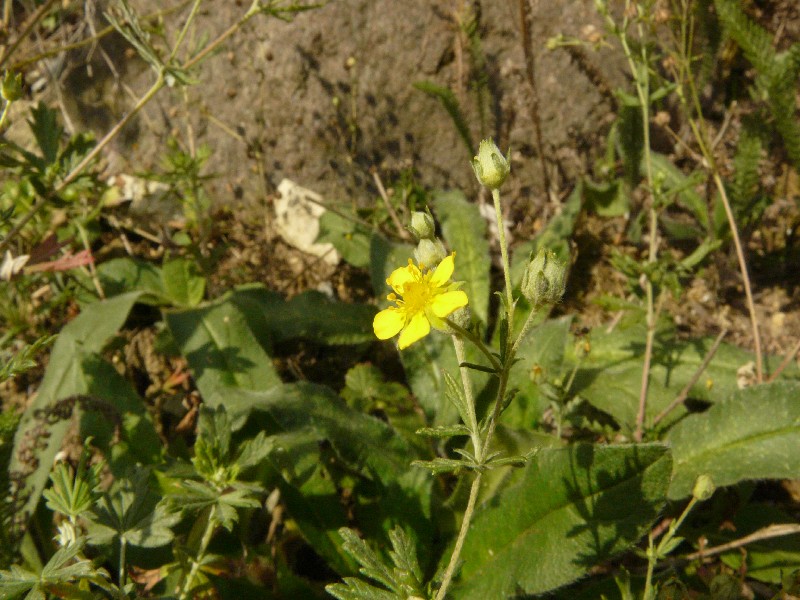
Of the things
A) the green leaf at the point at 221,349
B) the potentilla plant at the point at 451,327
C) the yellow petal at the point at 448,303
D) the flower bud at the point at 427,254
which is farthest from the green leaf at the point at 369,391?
the yellow petal at the point at 448,303

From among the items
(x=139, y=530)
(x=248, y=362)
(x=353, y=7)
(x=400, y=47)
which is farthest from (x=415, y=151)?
(x=139, y=530)

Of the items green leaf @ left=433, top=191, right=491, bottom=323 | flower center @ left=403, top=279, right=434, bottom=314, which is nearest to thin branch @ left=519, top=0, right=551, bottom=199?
green leaf @ left=433, top=191, right=491, bottom=323

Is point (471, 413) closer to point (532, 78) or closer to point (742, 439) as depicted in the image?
point (742, 439)

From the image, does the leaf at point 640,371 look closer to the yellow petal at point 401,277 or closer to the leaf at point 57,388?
the yellow petal at point 401,277

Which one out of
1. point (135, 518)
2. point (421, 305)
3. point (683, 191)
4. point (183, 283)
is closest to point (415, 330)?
point (421, 305)

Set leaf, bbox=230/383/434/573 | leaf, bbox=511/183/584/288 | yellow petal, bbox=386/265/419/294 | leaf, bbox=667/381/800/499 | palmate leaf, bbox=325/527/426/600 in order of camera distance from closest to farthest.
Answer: palmate leaf, bbox=325/527/426/600 < yellow petal, bbox=386/265/419/294 < leaf, bbox=667/381/800/499 < leaf, bbox=230/383/434/573 < leaf, bbox=511/183/584/288

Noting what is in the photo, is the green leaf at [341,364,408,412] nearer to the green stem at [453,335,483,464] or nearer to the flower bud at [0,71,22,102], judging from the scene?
the green stem at [453,335,483,464]
